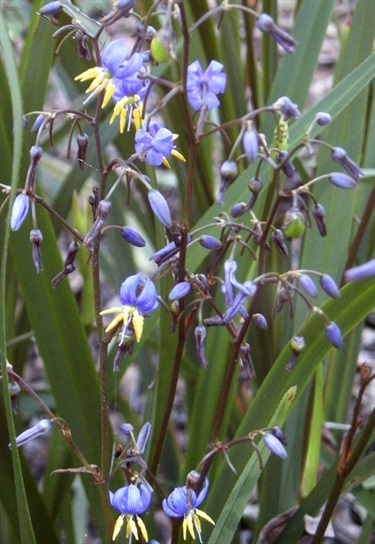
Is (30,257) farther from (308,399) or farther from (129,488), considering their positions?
(308,399)

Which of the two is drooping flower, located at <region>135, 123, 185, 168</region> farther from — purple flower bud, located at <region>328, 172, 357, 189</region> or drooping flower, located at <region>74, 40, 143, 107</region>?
purple flower bud, located at <region>328, 172, 357, 189</region>

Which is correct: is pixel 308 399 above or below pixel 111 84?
below

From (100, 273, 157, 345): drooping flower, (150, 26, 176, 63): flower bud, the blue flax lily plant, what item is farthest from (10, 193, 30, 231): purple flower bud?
(150, 26, 176, 63): flower bud

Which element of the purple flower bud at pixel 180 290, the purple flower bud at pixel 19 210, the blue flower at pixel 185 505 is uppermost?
the purple flower bud at pixel 19 210

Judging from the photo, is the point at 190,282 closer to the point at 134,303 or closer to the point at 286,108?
the point at 134,303

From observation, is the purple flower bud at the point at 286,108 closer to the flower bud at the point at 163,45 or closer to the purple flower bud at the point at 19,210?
the flower bud at the point at 163,45

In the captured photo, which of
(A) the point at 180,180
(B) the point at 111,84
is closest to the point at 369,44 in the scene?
(A) the point at 180,180

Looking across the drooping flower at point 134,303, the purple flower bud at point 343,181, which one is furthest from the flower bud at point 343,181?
the drooping flower at point 134,303

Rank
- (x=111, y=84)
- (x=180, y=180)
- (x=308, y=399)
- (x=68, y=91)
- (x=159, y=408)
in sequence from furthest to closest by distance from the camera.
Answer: (x=68, y=91) → (x=180, y=180) → (x=308, y=399) → (x=159, y=408) → (x=111, y=84)
